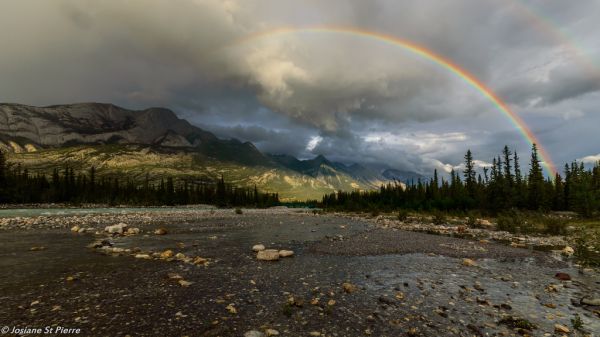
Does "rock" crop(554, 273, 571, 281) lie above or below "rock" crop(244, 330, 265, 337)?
below

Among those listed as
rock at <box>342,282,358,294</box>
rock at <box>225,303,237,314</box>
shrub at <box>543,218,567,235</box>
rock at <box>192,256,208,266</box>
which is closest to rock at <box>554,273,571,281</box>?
rock at <box>342,282,358,294</box>

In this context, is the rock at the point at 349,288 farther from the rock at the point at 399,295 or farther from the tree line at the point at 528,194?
the tree line at the point at 528,194

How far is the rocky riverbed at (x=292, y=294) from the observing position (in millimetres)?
10109

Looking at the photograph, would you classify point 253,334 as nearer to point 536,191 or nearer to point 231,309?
point 231,309

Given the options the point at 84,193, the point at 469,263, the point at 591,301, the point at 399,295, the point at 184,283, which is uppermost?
the point at 84,193

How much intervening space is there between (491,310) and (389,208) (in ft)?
322

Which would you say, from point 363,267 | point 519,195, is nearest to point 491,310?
point 363,267

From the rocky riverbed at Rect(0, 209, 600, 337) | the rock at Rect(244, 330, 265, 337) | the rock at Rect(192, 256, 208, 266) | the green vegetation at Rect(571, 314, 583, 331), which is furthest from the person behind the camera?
the rock at Rect(192, 256, 208, 266)

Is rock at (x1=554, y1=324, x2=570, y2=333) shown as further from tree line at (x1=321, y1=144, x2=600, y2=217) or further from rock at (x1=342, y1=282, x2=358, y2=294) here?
tree line at (x1=321, y1=144, x2=600, y2=217)

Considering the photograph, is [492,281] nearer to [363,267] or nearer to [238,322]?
[363,267]

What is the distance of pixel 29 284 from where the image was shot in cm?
1388

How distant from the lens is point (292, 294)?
44.2 feet

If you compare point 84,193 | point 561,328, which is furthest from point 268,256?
point 84,193

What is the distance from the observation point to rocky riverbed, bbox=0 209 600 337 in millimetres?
10109
